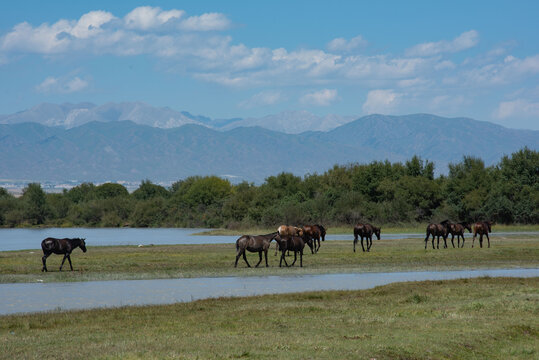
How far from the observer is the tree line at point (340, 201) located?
281ft

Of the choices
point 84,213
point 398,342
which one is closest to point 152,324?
point 398,342

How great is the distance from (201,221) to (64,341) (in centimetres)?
9571

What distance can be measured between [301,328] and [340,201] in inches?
2888

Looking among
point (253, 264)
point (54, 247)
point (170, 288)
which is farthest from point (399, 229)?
point (170, 288)

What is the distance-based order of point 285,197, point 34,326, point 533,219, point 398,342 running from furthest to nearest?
1. point 285,197
2. point 533,219
3. point 34,326
4. point 398,342

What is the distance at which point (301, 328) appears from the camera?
53.6 ft

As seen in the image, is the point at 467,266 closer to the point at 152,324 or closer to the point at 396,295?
the point at 396,295

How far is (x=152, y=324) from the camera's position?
17.2 m

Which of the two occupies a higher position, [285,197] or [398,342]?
[285,197]

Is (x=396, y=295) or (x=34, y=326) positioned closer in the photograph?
(x=34, y=326)

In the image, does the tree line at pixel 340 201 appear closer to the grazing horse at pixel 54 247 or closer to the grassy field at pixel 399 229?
the grassy field at pixel 399 229

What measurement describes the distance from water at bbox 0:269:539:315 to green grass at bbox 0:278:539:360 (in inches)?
100.0

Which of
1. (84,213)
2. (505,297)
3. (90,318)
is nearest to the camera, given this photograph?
(90,318)

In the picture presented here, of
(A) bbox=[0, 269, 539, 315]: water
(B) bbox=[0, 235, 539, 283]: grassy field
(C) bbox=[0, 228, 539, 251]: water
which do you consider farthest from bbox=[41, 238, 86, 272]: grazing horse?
(C) bbox=[0, 228, 539, 251]: water
